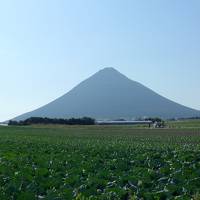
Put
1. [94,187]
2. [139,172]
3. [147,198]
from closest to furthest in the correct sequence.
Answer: [147,198] → [94,187] → [139,172]

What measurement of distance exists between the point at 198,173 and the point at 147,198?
3156 millimetres

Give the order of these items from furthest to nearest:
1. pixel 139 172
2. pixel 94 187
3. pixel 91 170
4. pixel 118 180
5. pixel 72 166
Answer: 1. pixel 72 166
2. pixel 91 170
3. pixel 139 172
4. pixel 118 180
5. pixel 94 187

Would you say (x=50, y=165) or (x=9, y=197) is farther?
(x=50, y=165)

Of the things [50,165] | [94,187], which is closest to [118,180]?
[94,187]

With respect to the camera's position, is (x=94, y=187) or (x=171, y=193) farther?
(x=94, y=187)

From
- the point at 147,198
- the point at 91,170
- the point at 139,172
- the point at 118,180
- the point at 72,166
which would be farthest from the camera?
the point at 72,166

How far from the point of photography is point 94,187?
36.4ft

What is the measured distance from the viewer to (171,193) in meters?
10.3

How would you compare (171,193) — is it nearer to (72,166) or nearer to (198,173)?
(198,173)

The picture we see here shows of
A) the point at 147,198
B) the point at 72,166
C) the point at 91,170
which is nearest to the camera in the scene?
the point at 147,198

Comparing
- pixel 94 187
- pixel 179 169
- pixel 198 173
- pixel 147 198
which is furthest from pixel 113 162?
pixel 147 198

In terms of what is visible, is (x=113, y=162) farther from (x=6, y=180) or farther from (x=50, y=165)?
(x=6, y=180)

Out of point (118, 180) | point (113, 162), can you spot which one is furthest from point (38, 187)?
point (113, 162)

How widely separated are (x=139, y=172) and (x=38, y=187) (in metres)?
2.98
